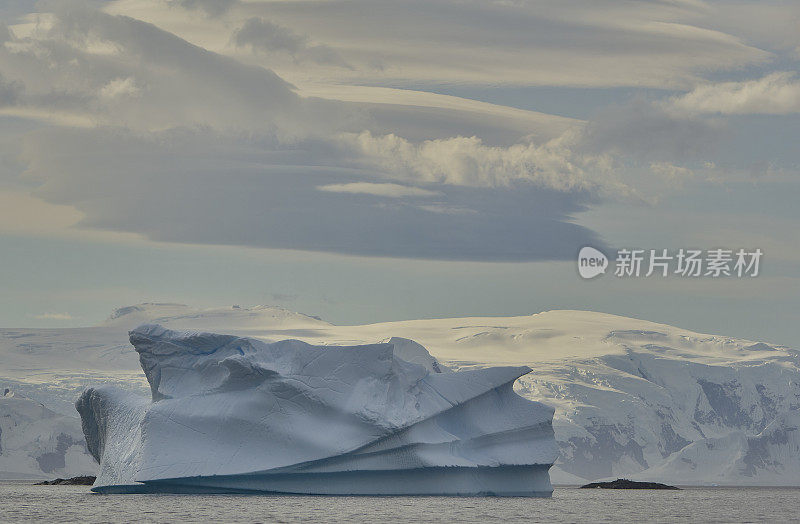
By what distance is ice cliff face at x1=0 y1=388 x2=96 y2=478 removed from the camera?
15212 centimetres

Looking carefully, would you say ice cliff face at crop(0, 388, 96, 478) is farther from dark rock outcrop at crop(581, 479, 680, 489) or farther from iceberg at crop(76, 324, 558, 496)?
iceberg at crop(76, 324, 558, 496)

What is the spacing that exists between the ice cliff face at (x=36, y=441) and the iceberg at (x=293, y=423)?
10962 centimetres

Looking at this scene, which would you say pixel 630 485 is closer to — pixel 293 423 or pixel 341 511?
pixel 293 423

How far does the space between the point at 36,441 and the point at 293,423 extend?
118 m

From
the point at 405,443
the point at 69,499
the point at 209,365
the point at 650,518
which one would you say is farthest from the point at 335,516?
the point at 69,499

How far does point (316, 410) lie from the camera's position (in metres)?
43.4

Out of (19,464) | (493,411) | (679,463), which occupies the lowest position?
(19,464)

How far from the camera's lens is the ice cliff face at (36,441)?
152 m

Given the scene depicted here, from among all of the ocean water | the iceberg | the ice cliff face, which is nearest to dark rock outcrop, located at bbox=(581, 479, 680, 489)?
the ocean water

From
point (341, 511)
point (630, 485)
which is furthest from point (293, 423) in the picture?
point (630, 485)

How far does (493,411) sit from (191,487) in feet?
39.1

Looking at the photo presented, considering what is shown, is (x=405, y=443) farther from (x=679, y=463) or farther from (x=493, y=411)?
(x=679, y=463)

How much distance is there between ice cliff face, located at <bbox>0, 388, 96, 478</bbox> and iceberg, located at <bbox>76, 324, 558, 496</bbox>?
110 meters

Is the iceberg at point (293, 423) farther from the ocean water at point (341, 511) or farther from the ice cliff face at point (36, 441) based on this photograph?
the ice cliff face at point (36, 441)
